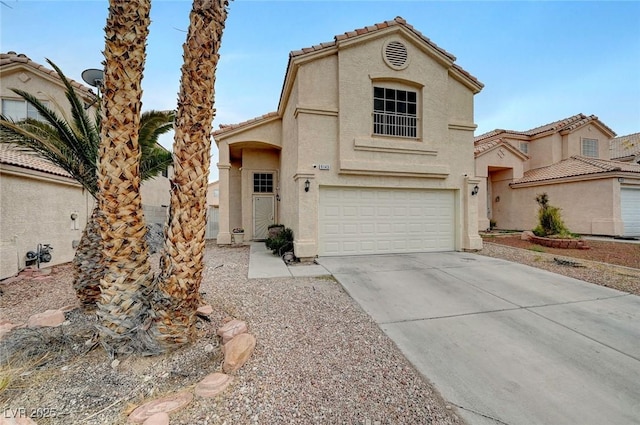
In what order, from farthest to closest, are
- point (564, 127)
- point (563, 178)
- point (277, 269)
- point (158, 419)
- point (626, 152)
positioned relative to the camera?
point (626, 152) → point (564, 127) → point (563, 178) → point (277, 269) → point (158, 419)

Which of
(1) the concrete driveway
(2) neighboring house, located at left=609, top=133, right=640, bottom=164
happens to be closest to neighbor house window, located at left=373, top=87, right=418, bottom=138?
(1) the concrete driveway

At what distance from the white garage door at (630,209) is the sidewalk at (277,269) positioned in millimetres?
17725

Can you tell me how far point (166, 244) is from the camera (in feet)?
10.8

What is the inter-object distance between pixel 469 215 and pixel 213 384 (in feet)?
32.3

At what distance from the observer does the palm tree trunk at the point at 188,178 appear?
10.4 ft

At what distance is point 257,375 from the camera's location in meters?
2.83

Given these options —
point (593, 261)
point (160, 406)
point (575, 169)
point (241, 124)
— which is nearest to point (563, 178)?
point (575, 169)

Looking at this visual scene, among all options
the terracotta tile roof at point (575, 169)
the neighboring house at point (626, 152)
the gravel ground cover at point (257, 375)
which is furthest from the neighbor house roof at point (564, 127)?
the gravel ground cover at point (257, 375)

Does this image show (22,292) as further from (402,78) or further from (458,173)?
(458,173)

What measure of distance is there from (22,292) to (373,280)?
8146 mm

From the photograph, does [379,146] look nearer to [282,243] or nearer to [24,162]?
[282,243]

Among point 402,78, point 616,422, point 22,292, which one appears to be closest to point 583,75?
point 402,78

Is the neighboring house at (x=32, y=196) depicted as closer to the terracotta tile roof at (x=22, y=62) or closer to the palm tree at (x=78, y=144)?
the terracotta tile roof at (x=22, y=62)

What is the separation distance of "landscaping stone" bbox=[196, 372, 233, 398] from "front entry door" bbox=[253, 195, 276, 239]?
413 inches
